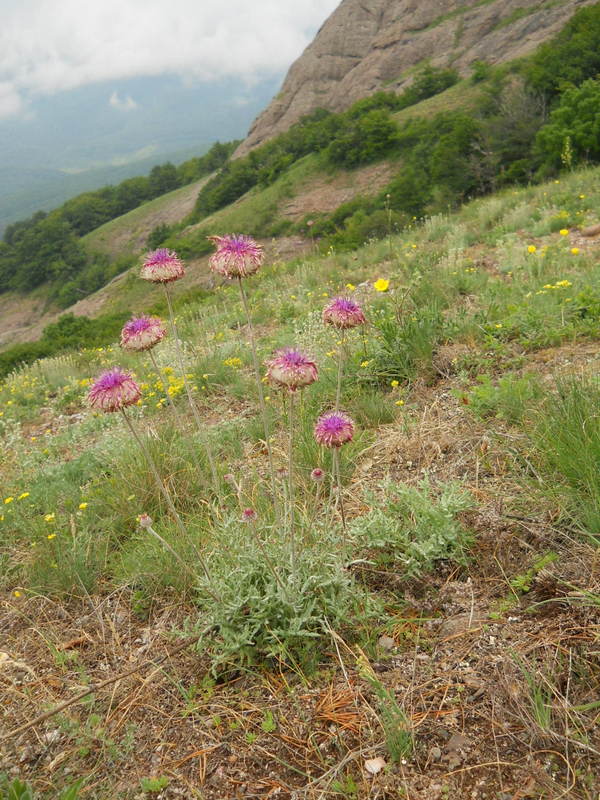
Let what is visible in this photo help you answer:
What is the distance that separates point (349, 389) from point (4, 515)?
256 centimetres

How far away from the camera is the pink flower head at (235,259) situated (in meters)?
1.74

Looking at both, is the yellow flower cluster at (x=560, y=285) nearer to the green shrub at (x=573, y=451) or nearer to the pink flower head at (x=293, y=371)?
the green shrub at (x=573, y=451)

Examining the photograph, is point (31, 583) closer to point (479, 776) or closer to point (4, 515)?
point (4, 515)

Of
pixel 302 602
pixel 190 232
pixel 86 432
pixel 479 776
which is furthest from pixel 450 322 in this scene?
pixel 190 232

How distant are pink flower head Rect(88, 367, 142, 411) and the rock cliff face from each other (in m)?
46.0

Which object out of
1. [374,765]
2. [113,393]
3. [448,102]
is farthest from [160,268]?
[448,102]

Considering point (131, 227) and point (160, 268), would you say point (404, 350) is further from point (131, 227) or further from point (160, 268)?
point (131, 227)

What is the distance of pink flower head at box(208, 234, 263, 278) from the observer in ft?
5.71

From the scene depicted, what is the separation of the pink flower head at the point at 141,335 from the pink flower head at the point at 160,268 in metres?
0.18

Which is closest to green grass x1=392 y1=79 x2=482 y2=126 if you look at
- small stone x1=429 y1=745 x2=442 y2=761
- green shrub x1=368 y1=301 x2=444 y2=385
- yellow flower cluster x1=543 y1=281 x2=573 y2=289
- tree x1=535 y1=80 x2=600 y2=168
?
tree x1=535 y1=80 x2=600 y2=168

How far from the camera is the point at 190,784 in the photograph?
5.00 feet

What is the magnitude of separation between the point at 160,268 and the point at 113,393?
0.51 m

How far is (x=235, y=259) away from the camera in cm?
175

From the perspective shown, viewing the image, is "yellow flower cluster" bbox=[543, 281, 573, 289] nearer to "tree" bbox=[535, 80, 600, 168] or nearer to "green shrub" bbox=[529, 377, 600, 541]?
"green shrub" bbox=[529, 377, 600, 541]
